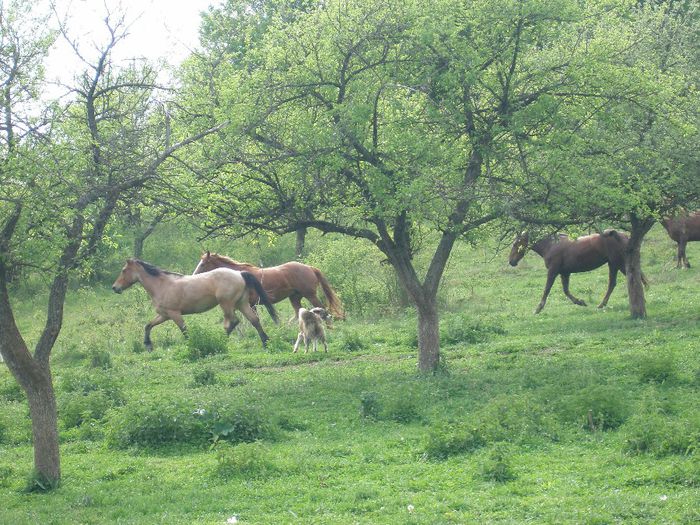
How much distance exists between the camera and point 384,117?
15.5 metres

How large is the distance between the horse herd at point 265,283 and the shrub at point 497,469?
33.0ft

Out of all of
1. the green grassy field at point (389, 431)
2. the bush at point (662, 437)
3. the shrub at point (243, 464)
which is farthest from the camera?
the shrub at point (243, 464)

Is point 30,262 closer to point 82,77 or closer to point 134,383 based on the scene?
point 82,77


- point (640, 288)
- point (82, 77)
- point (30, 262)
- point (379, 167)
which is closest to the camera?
point (30, 262)

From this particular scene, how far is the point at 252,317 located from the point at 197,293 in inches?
56.0

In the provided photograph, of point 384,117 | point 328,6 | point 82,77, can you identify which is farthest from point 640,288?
point 82,77

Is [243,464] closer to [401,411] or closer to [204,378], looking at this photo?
[401,411]

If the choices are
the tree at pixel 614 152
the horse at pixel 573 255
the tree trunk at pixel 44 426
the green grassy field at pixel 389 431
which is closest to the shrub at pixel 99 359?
the green grassy field at pixel 389 431

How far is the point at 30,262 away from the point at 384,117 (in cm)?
716

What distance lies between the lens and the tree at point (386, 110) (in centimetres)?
1458

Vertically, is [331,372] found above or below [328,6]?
below

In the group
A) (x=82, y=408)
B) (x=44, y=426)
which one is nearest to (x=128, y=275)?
(x=82, y=408)

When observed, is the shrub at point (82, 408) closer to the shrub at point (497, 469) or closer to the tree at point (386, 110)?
the tree at point (386, 110)

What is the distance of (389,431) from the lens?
500 inches
